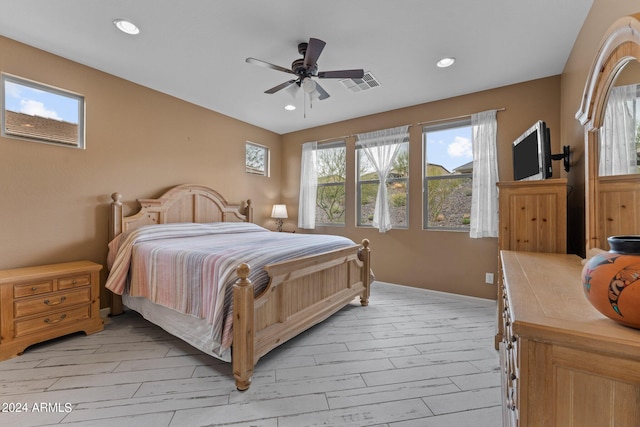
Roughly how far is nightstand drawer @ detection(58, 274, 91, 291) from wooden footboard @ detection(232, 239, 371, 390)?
177cm

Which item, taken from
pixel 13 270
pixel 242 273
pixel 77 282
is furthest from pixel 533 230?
pixel 13 270

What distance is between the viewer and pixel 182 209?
3.62 meters

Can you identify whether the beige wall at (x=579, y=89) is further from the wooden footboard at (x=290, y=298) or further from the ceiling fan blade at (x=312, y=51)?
the wooden footboard at (x=290, y=298)

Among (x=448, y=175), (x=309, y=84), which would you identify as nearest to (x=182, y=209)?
(x=309, y=84)

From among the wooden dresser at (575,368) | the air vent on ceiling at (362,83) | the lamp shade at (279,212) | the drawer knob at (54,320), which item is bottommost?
the drawer knob at (54,320)

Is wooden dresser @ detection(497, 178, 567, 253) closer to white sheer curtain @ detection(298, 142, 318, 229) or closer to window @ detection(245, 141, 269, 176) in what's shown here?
white sheer curtain @ detection(298, 142, 318, 229)

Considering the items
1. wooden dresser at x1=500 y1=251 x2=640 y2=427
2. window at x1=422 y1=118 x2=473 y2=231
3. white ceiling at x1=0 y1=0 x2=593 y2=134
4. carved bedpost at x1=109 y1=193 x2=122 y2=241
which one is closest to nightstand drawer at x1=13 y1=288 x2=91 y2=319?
carved bedpost at x1=109 y1=193 x2=122 y2=241

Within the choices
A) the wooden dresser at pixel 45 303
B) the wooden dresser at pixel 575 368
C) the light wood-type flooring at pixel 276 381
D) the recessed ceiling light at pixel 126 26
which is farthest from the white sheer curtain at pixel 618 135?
the wooden dresser at pixel 45 303

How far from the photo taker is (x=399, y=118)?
4.00 metres

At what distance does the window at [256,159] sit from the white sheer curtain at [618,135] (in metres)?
4.32

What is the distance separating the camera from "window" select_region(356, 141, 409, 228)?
13.1ft

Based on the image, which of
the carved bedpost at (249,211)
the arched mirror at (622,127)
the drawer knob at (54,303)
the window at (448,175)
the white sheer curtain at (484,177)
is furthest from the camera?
the carved bedpost at (249,211)

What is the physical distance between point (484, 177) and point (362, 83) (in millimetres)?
1889

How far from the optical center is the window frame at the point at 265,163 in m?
4.68
